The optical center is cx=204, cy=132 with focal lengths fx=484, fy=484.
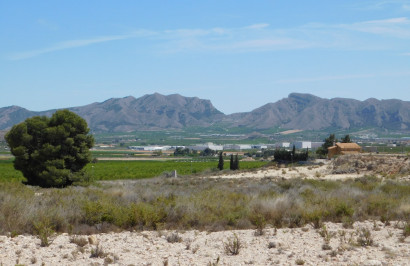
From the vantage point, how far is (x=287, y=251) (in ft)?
31.8

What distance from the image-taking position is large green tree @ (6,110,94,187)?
2958 cm

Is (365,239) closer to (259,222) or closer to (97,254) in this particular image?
(259,222)

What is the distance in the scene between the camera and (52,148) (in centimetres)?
2936

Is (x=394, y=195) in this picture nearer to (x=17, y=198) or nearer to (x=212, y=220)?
(x=212, y=220)

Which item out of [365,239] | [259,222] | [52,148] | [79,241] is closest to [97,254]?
[79,241]

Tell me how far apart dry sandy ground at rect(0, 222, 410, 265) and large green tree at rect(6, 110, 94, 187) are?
1942 cm

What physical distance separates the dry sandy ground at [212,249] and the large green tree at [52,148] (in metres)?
19.4

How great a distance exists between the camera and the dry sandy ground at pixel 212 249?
9.02 meters

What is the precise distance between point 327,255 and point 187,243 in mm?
2948

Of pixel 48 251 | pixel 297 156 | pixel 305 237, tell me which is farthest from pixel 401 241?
pixel 297 156

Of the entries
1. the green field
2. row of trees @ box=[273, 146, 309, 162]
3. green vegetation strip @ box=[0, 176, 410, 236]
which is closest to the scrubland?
green vegetation strip @ box=[0, 176, 410, 236]

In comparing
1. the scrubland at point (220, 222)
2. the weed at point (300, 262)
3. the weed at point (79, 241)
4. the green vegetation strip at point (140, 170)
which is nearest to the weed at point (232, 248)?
the scrubland at point (220, 222)

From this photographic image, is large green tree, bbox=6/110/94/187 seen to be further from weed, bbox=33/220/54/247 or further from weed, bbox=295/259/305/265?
weed, bbox=295/259/305/265

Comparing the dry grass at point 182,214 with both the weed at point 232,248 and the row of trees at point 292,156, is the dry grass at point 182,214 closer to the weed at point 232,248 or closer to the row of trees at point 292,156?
the weed at point 232,248
